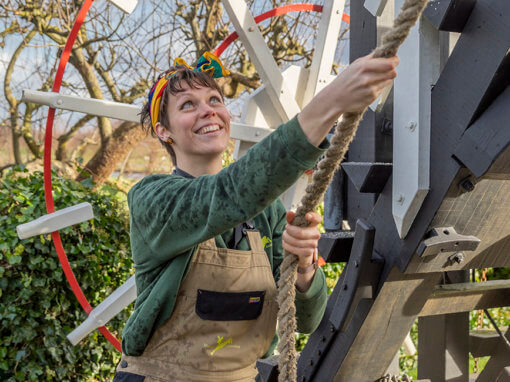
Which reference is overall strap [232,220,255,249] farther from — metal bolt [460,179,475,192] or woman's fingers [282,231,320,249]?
metal bolt [460,179,475,192]

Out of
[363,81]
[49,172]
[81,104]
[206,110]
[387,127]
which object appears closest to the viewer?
[363,81]

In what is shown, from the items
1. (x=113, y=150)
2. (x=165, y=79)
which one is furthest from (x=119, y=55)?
(x=165, y=79)

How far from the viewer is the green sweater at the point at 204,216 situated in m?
0.93

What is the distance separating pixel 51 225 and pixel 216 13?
2.63 m

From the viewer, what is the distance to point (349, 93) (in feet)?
2.78

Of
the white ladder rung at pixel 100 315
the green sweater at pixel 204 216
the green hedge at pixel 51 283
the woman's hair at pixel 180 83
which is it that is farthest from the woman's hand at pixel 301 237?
the green hedge at pixel 51 283

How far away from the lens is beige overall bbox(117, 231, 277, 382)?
53.6 inches

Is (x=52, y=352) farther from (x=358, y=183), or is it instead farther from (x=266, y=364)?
(x=358, y=183)

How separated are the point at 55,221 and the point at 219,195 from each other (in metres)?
2.03

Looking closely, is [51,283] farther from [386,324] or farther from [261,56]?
[386,324]

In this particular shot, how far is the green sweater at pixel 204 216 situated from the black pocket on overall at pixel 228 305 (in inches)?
3.2

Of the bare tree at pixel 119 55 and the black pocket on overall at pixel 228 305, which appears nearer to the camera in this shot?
the black pocket on overall at pixel 228 305

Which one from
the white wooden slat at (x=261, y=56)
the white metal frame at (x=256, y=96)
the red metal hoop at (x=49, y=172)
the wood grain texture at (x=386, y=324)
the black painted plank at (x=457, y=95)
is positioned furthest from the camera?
the white wooden slat at (x=261, y=56)

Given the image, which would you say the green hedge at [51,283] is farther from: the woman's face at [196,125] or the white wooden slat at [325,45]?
the woman's face at [196,125]
